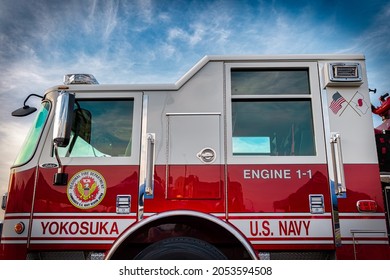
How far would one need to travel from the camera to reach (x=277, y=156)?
2887mm

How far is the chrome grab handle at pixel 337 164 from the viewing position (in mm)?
2717

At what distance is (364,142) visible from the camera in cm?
289

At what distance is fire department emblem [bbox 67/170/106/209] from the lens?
111 inches

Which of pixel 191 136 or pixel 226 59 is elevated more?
pixel 226 59

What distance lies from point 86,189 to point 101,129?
1.88ft

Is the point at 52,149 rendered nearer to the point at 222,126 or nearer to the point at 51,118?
the point at 51,118

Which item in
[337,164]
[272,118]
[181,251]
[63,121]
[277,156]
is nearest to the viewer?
[181,251]

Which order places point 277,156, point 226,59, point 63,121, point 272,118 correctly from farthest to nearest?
point 226,59 → point 272,118 → point 277,156 → point 63,121

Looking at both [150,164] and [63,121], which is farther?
[150,164]

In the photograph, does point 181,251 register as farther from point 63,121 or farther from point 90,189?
point 63,121

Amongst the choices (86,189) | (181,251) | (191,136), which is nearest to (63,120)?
(86,189)

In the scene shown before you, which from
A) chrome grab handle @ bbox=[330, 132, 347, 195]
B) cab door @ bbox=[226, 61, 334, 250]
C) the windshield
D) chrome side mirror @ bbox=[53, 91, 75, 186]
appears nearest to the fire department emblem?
chrome side mirror @ bbox=[53, 91, 75, 186]

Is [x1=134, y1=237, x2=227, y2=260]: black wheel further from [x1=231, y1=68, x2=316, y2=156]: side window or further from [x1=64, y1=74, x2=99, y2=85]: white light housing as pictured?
[x1=64, y1=74, x2=99, y2=85]: white light housing

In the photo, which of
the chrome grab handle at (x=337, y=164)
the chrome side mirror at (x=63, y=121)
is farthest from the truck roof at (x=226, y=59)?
the chrome grab handle at (x=337, y=164)
